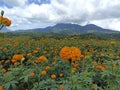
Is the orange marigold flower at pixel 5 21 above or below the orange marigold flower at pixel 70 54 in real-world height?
above

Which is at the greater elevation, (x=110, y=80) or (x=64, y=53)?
(x=64, y=53)

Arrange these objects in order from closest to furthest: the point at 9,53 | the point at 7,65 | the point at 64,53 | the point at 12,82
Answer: the point at 64,53
the point at 12,82
the point at 7,65
the point at 9,53

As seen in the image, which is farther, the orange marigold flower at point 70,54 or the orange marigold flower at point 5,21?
the orange marigold flower at point 70,54

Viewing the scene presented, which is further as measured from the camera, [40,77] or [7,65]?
[7,65]

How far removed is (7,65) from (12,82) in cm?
321

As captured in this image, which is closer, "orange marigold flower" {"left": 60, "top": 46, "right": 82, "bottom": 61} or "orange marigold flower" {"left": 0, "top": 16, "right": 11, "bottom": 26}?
"orange marigold flower" {"left": 0, "top": 16, "right": 11, "bottom": 26}

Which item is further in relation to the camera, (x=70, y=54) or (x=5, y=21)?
(x=70, y=54)

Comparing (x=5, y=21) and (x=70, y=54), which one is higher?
(x=5, y=21)

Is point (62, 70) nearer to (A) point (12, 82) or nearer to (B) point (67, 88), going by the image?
(A) point (12, 82)

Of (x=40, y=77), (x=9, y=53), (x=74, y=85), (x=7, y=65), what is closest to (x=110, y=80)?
(x=74, y=85)

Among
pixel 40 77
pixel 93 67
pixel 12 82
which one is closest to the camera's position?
pixel 12 82

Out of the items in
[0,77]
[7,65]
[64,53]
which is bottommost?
[7,65]

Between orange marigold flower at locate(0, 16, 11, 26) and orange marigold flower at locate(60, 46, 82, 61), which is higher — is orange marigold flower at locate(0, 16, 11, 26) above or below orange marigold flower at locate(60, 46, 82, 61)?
above

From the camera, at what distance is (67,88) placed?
10.2 ft
